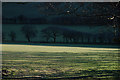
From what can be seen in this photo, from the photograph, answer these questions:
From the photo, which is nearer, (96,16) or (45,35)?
(96,16)

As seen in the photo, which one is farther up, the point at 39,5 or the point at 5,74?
the point at 39,5

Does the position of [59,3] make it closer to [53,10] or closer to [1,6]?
[53,10]

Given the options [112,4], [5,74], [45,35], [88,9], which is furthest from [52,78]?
[45,35]

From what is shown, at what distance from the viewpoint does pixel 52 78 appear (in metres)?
7.18

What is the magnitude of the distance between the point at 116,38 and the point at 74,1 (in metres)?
3.40

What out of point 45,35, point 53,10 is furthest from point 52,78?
point 45,35

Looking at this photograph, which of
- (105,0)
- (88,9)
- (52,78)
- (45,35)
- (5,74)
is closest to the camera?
(52,78)

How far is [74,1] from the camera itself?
8.74m

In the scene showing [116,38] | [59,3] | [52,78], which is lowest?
[52,78]

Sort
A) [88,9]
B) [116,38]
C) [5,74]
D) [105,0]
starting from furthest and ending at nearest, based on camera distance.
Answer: [116,38], [88,9], [105,0], [5,74]

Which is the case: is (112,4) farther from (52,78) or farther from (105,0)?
(52,78)

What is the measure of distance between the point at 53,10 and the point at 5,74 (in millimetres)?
3949

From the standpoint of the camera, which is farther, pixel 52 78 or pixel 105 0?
pixel 105 0

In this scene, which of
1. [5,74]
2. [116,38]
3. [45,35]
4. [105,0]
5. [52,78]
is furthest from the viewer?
[45,35]
